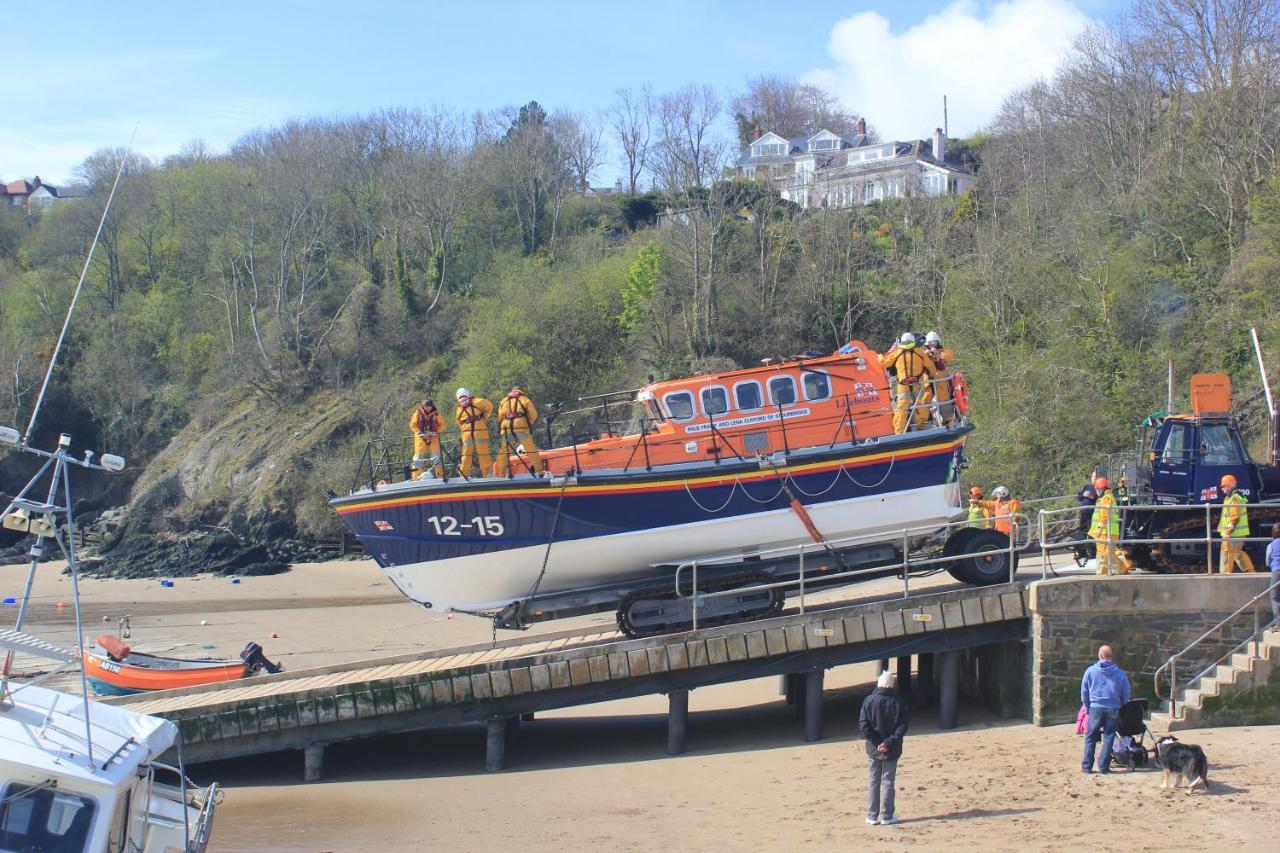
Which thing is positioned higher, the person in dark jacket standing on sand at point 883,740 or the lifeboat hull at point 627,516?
the lifeboat hull at point 627,516

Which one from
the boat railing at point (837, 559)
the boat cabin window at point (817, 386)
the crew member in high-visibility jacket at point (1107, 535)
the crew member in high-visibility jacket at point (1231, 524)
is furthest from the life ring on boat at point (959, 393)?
the crew member in high-visibility jacket at point (1231, 524)

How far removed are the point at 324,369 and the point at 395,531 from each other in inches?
1535

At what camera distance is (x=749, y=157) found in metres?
74.6

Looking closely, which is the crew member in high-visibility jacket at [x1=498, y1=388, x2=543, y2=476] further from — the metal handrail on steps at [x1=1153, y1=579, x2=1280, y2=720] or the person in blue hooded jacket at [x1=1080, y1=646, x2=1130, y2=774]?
the metal handrail on steps at [x1=1153, y1=579, x2=1280, y2=720]

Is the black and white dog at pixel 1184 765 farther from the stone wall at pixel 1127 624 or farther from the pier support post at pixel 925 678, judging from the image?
the pier support post at pixel 925 678

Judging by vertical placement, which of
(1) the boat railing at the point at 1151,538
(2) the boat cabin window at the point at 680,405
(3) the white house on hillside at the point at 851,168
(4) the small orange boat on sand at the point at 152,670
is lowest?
(4) the small orange boat on sand at the point at 152,670

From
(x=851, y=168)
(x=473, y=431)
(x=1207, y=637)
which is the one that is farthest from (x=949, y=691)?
(x=851, y=168)

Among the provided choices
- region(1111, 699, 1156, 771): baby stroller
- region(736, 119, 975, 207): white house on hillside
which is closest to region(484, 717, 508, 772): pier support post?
region(1111, 699, 1156, 771): baby stroller

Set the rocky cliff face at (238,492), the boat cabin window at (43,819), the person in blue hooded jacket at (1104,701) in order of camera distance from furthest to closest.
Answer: the rocky cliff face at (238,492) → the person in blue hooded jacket at (1104,701) → the boat cabin window at (43,819)

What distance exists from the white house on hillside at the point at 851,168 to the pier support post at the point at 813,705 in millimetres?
34673

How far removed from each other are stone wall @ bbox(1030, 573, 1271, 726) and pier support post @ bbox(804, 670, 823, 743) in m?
2.45

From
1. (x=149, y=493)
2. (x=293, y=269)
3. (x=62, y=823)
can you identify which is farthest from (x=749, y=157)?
(x=62, y=823)

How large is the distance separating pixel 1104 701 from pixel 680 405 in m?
6.43

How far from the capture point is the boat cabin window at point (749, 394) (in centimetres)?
1538
